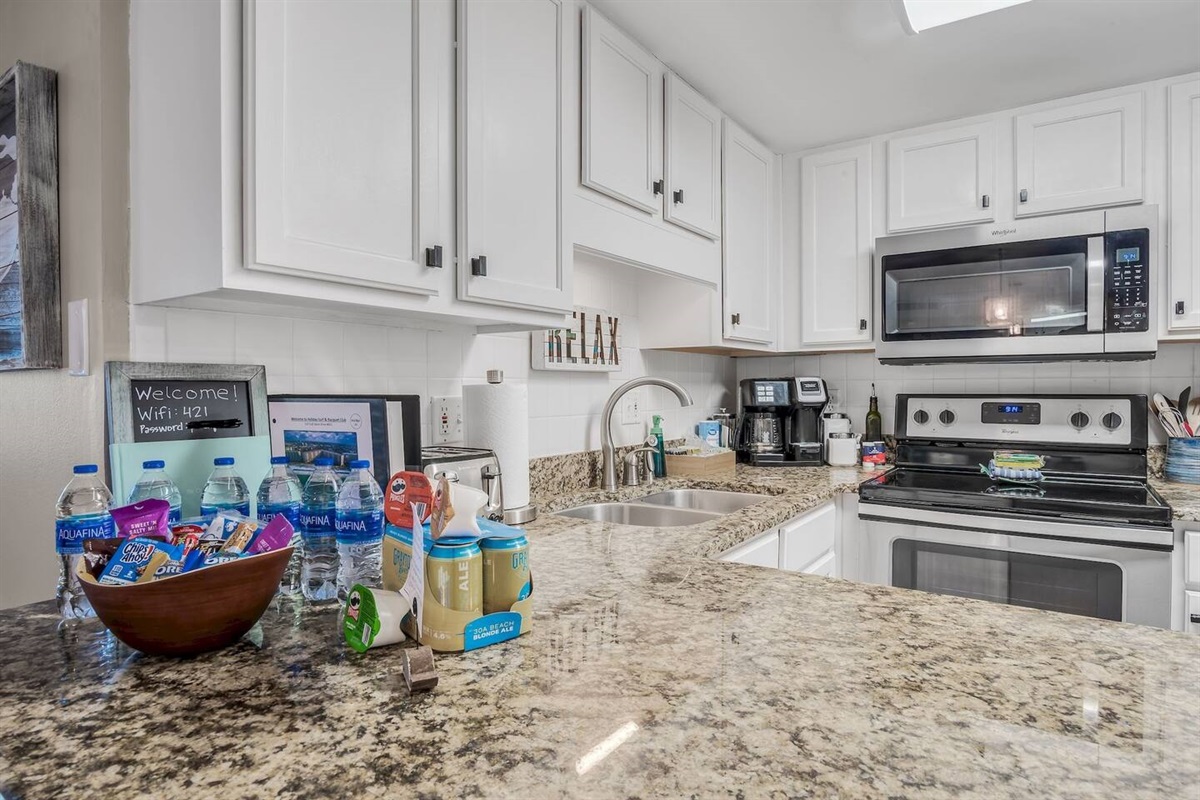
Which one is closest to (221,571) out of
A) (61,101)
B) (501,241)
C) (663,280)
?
(501,241)

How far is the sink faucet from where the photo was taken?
2.27 metres

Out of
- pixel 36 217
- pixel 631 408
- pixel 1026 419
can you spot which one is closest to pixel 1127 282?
pixel 1026 419

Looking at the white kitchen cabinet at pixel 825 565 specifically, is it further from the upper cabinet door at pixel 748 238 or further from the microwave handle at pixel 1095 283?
the microwave handle at pixel 1095 283

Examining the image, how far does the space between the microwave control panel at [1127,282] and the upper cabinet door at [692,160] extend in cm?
131

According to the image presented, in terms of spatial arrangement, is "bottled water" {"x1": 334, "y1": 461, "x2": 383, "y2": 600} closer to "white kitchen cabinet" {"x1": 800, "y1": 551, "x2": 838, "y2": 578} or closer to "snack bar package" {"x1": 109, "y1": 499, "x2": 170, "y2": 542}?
"snack bar package" {"x1": 109, "y1": 499, "x2": 170, "y2": 542}

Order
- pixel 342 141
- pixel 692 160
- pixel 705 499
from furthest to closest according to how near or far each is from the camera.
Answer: pixel 705 499, pixel 692 160, pixel 342 141

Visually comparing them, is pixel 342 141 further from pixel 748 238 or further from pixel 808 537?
pixel 748 238

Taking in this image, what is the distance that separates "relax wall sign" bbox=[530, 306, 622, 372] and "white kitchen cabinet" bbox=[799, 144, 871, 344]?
3.15 ft

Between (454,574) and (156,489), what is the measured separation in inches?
21.4

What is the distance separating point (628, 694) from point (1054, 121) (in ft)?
8.83

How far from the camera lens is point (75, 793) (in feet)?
1.80

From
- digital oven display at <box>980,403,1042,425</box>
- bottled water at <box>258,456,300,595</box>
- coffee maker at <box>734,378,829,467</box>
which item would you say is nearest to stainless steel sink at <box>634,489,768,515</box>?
coffee maker at <box>734,378,829,467</box>

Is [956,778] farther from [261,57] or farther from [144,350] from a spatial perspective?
[144,350]

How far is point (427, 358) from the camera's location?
176 cm
